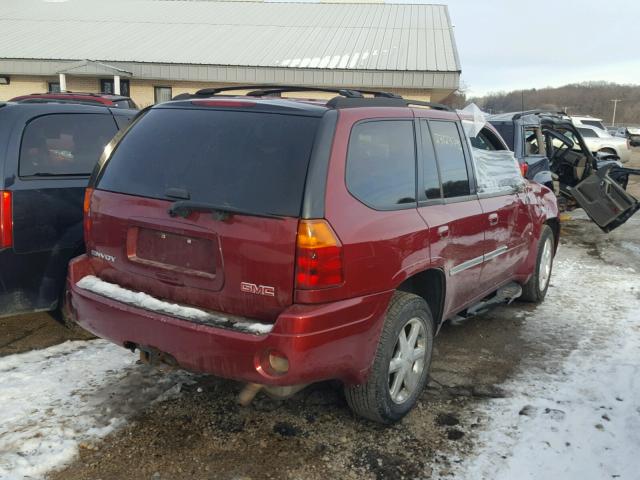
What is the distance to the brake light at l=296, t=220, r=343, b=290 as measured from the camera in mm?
2654

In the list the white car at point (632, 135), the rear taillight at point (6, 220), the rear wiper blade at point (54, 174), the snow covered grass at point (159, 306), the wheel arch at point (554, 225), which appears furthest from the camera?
the white car at point (632, 135)

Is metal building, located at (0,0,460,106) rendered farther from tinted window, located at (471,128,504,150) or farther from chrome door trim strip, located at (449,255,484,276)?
chrome door trim strip, located at (449,255,484,276)

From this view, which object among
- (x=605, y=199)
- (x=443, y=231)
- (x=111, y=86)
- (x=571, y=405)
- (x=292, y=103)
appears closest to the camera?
(x=292, y=103)

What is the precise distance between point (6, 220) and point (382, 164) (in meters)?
2.52

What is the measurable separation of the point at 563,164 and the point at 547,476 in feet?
29.3

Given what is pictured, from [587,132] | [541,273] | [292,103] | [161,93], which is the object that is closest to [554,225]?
[541,273]

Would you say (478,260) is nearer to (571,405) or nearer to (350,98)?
(571,405)

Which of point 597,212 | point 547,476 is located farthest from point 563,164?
point 547,476

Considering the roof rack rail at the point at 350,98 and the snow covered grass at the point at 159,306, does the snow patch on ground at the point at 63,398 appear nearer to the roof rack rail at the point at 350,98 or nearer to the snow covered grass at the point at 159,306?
the snow covered grass at the point at 159,306

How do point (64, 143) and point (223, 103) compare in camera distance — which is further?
point (64, 143)

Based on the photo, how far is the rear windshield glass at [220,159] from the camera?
9.08ft

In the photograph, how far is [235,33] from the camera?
22672mm

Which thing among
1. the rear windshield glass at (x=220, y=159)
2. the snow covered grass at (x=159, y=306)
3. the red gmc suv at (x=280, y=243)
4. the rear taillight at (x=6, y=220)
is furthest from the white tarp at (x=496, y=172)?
the rear taillight at (x=6, y=220)

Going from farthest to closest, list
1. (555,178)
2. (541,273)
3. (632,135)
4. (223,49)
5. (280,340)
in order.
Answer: (632,135) → (223,49) → (555,178) → (541,273) → (280,340)
